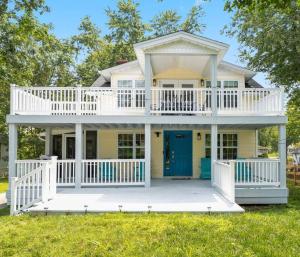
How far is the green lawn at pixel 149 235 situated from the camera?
20.7 feet

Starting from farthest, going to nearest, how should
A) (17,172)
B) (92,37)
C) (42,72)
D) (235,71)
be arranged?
(92,37) → (42,72) → (235,71) → (17,172)

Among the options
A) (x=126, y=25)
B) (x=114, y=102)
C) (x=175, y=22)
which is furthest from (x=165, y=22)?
(x=114, y=102)

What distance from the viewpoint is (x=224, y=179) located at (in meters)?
11.6

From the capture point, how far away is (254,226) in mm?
7809

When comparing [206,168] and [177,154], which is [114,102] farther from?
[206,168]

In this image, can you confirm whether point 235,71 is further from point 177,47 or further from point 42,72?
point 42,72

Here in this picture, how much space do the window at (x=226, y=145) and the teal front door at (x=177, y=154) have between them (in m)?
0.89

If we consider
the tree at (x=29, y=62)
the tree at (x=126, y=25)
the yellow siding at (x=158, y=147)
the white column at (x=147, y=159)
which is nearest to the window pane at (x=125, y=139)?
the yellow siding at (x=158, y=147)

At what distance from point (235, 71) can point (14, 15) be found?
36.5 ft

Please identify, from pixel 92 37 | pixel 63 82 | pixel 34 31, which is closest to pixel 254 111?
pixel 34 31

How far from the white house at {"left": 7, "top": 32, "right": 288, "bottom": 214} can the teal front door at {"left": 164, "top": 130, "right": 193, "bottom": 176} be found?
5cm

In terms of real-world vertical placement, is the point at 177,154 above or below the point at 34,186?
above

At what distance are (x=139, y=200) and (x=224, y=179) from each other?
301 centimetres

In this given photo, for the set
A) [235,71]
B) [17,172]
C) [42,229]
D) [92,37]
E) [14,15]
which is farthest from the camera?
[92,37]
